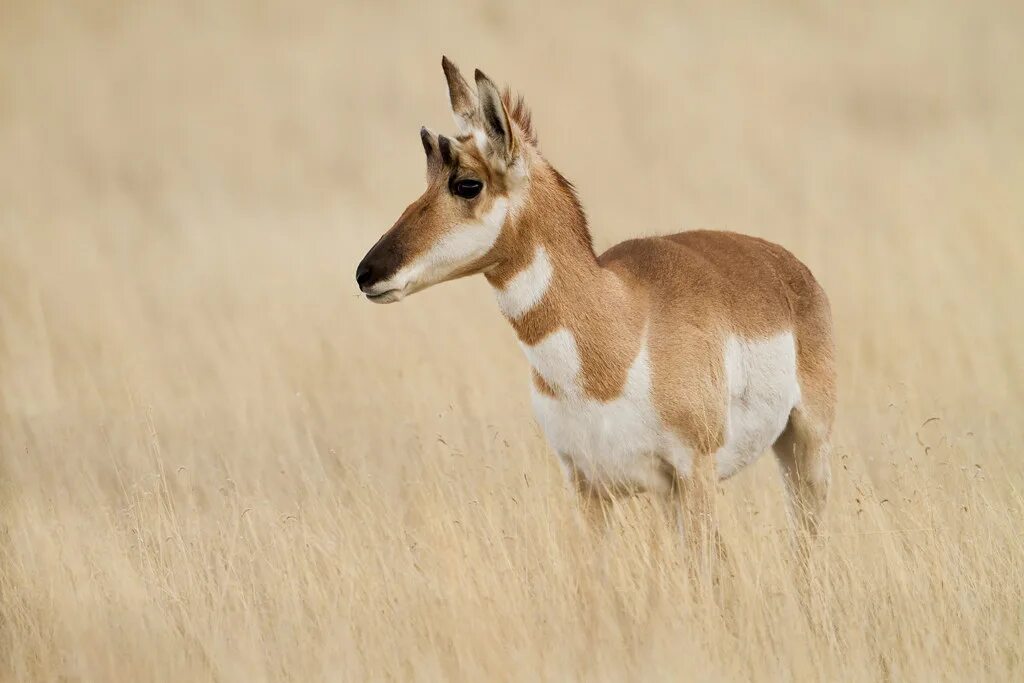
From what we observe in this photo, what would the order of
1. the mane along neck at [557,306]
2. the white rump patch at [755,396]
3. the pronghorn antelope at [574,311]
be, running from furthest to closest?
1. the white rump patch at [755,396]
2. the mane along neck at [557,306]
3. the pronghorn antelope at [574,311]

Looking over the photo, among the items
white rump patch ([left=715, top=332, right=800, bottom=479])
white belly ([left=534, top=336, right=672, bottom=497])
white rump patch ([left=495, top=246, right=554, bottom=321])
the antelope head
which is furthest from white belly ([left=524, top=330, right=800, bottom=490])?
the antelope head

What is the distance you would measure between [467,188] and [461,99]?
1.69 feet

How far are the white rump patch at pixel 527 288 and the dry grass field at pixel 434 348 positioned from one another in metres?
1.10

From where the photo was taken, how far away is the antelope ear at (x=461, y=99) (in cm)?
691

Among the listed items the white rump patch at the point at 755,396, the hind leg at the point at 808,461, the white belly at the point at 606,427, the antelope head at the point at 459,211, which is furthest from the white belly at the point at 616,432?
the hind leg at the point at 808,461

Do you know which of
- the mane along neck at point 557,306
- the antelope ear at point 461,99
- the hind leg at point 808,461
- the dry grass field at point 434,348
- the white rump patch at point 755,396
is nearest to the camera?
the dry grass field at point 434,348

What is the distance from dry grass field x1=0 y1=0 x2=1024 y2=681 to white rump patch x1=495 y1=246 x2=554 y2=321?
1096 mm

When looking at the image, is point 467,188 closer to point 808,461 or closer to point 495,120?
point 495,120

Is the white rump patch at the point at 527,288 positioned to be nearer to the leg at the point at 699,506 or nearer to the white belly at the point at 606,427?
the white belly at the point at 606,427

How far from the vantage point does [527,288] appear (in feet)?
22.2

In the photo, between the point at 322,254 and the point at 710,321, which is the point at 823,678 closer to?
the point at 710,321

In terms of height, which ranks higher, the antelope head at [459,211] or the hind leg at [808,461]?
the antelope head at [459,211]

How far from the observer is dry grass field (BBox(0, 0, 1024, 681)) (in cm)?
652

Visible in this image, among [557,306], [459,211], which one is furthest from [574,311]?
[459,211]
